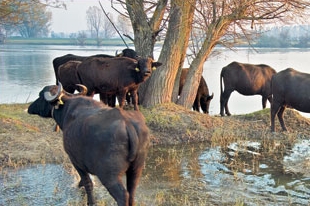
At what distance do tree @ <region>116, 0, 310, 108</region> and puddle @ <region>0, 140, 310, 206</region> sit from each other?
3325 millimetres

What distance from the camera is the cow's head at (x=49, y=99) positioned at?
6.18 meters

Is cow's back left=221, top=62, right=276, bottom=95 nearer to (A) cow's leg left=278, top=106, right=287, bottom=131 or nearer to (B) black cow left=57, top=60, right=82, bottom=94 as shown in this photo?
(A) cow's leg left=278, top=106, right=287, bottom=131

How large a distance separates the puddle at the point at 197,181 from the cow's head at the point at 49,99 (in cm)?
125

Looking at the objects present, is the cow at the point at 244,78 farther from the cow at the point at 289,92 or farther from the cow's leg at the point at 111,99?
the cow's leg at the point at 111,99

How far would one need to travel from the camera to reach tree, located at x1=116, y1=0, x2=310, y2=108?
12.4m

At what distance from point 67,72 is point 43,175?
5863 mm

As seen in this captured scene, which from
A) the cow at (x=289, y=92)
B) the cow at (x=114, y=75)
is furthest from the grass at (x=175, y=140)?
the cow at (x=114, y=75)

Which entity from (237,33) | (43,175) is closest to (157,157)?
(43,175)

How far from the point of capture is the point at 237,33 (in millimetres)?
13781

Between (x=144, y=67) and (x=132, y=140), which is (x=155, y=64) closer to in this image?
(x=144, y=67)

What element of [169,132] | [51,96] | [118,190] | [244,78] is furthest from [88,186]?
[244,78]

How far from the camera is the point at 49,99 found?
20.2 feet

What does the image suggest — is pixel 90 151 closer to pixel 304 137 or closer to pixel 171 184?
pixel 171 184

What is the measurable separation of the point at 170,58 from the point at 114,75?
200 centimetres
